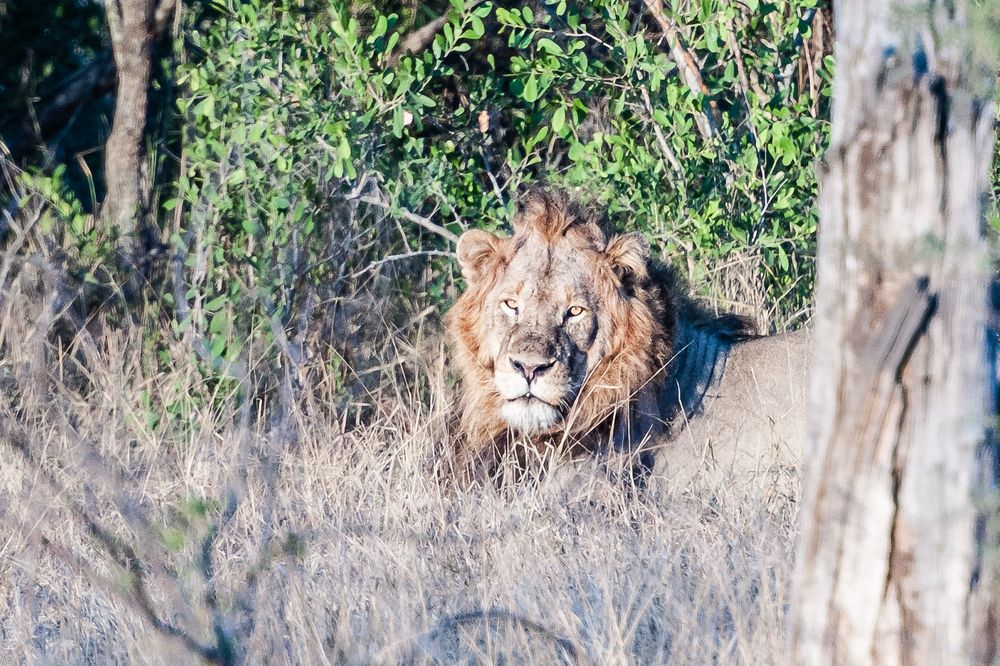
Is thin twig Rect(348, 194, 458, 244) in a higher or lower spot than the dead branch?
lower

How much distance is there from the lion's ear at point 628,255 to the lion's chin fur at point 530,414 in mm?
702

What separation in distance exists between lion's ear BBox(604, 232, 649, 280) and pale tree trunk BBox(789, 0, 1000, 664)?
2859mm

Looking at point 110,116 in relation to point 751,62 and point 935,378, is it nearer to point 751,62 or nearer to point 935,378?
point 751,62

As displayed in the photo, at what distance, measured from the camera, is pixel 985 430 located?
2.23 metres

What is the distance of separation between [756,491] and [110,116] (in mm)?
6915

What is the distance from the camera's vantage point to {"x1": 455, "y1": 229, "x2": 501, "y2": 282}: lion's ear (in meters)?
5.37

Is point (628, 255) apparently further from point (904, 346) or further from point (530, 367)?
point (904, 346)

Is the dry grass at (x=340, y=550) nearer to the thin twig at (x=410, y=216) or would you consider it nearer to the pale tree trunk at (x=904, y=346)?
the pale tree trunk at (x=904, y=346)

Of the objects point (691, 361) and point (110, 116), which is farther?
point (110, 116)

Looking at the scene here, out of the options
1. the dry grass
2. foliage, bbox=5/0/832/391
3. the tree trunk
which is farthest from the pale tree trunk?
the tree trunk

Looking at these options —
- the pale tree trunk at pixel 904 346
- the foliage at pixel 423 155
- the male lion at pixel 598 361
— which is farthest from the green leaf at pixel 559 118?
the pale tree trunk at pixel 904 346

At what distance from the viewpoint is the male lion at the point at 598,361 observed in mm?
5004

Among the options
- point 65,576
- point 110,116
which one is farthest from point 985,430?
point 110,116

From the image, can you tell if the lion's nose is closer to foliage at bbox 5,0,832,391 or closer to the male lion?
the male lion
